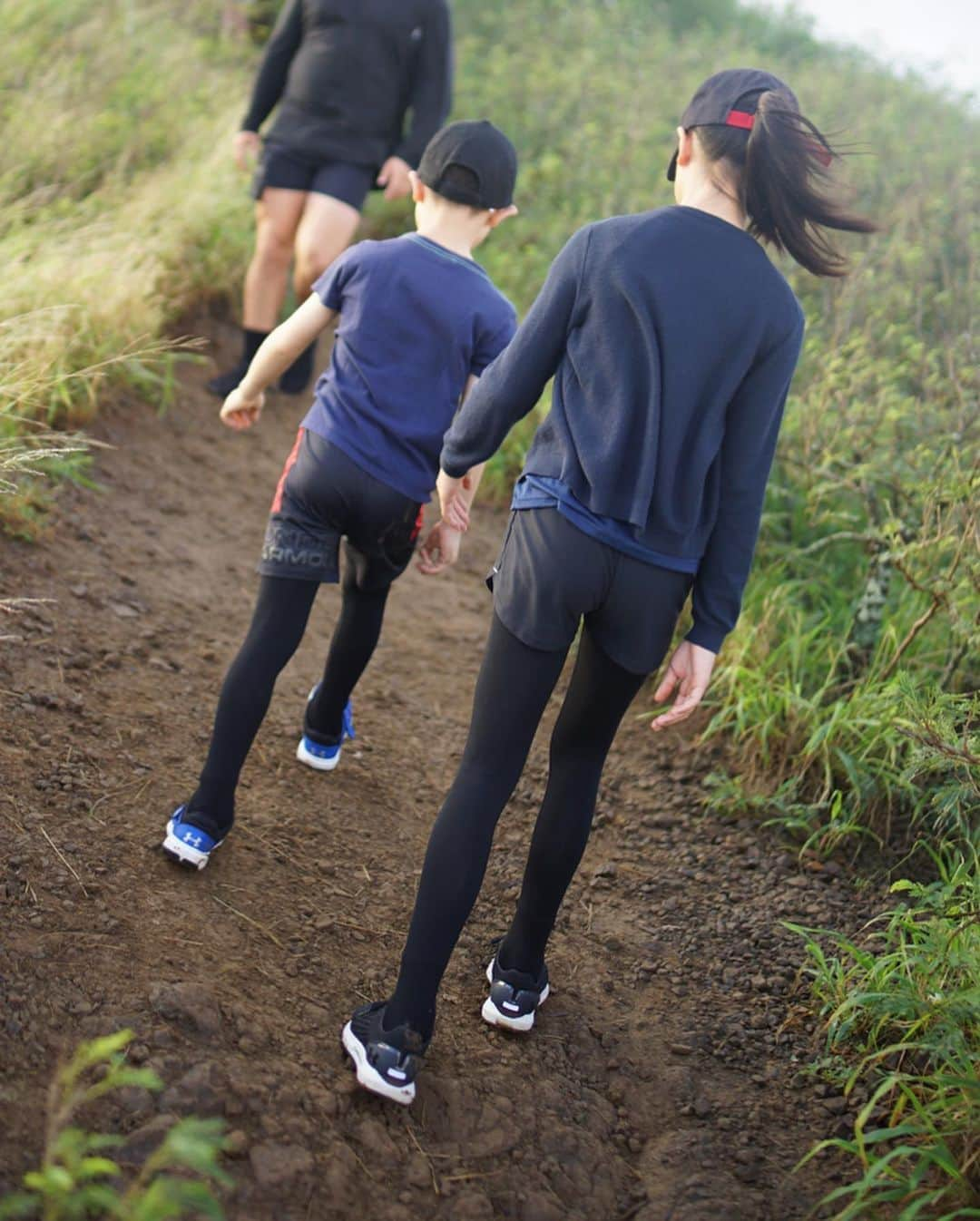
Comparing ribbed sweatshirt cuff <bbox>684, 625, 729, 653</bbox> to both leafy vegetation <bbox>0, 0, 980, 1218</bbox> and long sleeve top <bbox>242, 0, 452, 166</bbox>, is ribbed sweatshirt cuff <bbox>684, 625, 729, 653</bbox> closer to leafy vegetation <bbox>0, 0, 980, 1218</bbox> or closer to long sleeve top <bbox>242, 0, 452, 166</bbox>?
leafy vegetation <bbox>0, 0, 980, 1218</bbox>

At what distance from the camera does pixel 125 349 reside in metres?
4.88

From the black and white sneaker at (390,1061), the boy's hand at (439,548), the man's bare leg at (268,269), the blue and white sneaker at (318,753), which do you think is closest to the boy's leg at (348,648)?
the blue and white sneaker at (318,753)

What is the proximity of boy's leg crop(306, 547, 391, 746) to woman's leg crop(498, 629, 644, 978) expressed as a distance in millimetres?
869

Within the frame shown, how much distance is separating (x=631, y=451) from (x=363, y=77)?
12.5ft

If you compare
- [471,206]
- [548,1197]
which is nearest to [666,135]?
[471,206]

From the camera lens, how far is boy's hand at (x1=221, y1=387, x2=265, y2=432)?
9.50 feet

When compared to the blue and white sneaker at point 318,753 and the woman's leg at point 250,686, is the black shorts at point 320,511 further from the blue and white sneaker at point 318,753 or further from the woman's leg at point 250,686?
the blue and white sneaker at point 318,753

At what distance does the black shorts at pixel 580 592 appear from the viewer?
6.82 feet

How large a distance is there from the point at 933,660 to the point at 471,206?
2.16m

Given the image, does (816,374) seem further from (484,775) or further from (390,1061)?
(390,1061)

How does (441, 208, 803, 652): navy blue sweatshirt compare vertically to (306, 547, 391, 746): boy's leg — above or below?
above

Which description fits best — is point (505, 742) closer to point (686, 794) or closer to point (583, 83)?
point (686, 794)

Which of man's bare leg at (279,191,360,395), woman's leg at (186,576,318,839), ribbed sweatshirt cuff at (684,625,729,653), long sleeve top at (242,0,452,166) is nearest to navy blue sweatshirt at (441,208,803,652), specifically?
ribbed sweatshirt cuff at (684,625,729,653)

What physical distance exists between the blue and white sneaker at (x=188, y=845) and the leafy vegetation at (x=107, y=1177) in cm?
81
